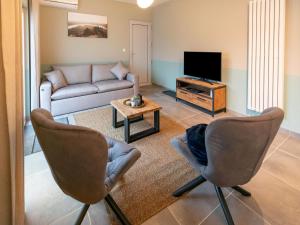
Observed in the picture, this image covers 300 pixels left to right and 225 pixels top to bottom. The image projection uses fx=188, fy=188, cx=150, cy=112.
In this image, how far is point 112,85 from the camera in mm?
4227

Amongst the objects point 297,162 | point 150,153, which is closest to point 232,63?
point 297,162

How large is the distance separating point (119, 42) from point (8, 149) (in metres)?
4.87

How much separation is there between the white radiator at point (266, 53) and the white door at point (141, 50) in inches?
136

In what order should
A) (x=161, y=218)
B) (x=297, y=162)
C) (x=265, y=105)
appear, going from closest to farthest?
(x=161, y=218) < (x=297, y=162) < (x=265, y=105)

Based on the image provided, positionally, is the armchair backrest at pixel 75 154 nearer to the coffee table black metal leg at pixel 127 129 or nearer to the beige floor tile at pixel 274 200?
the beige floor tile at pixel 274 200

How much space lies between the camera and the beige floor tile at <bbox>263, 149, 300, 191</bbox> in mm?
1911

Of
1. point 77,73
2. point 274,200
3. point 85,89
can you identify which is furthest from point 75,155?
point 77,73

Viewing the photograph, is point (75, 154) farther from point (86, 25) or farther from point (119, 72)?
point (86, 25)

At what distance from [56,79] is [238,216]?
3780 mm

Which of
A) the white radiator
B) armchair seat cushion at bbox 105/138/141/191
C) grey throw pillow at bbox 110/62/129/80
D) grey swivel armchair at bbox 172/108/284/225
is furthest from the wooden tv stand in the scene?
armchair seat cushion at bbox 105/138/141/191

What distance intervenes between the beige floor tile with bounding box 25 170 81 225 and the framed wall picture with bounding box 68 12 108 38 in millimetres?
3848

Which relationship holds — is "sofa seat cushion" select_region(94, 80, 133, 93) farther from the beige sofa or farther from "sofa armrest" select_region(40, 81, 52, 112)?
"sofa armrest" select_region(40, 81, 52, 112)

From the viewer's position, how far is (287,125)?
2896mm

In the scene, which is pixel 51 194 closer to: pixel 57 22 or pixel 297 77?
pixel 297 77
